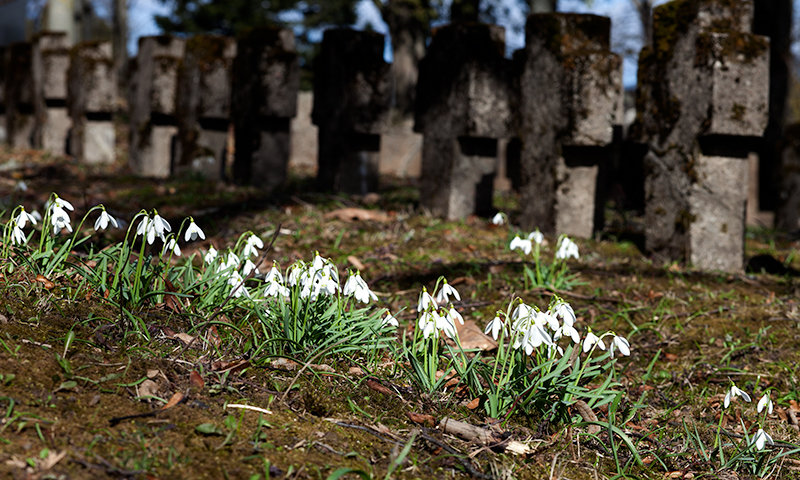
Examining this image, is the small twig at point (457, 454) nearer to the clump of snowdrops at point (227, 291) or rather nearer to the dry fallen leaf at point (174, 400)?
the clump of snowdrops at point (227, 291)

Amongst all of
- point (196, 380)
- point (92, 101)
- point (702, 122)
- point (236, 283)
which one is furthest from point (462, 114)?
point (92, 101)

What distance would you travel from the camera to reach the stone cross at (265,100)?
8.15m

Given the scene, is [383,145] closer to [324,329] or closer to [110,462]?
[324,329]

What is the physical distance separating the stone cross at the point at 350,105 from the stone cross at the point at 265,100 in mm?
342

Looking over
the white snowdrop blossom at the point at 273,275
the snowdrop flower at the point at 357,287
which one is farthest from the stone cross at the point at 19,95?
the snowdrop flower at the point at 357,287

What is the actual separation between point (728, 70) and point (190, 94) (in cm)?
626

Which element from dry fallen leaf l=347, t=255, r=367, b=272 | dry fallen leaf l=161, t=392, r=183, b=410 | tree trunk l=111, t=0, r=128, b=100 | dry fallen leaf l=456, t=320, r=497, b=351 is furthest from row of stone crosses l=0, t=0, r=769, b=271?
tree trunk l=111, t=0, r=128, b=100

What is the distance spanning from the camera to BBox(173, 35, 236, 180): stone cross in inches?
348

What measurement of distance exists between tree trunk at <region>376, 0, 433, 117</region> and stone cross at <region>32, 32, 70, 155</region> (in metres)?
6.79

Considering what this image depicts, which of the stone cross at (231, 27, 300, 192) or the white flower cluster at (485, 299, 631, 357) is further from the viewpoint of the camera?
the stone cross at (231, 27, 300, 192)

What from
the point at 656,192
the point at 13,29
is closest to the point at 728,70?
the point at 656,192

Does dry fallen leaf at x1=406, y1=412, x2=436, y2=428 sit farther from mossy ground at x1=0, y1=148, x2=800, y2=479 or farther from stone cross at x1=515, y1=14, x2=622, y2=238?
stone cross at x1=515, y1=14, x2=622, y2=238

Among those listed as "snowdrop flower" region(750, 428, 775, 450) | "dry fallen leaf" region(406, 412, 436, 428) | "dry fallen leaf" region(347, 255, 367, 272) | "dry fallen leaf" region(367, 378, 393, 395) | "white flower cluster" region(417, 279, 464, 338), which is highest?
"white flower cluster" region(417, 279, 464, 338)

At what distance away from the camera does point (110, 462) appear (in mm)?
2131
